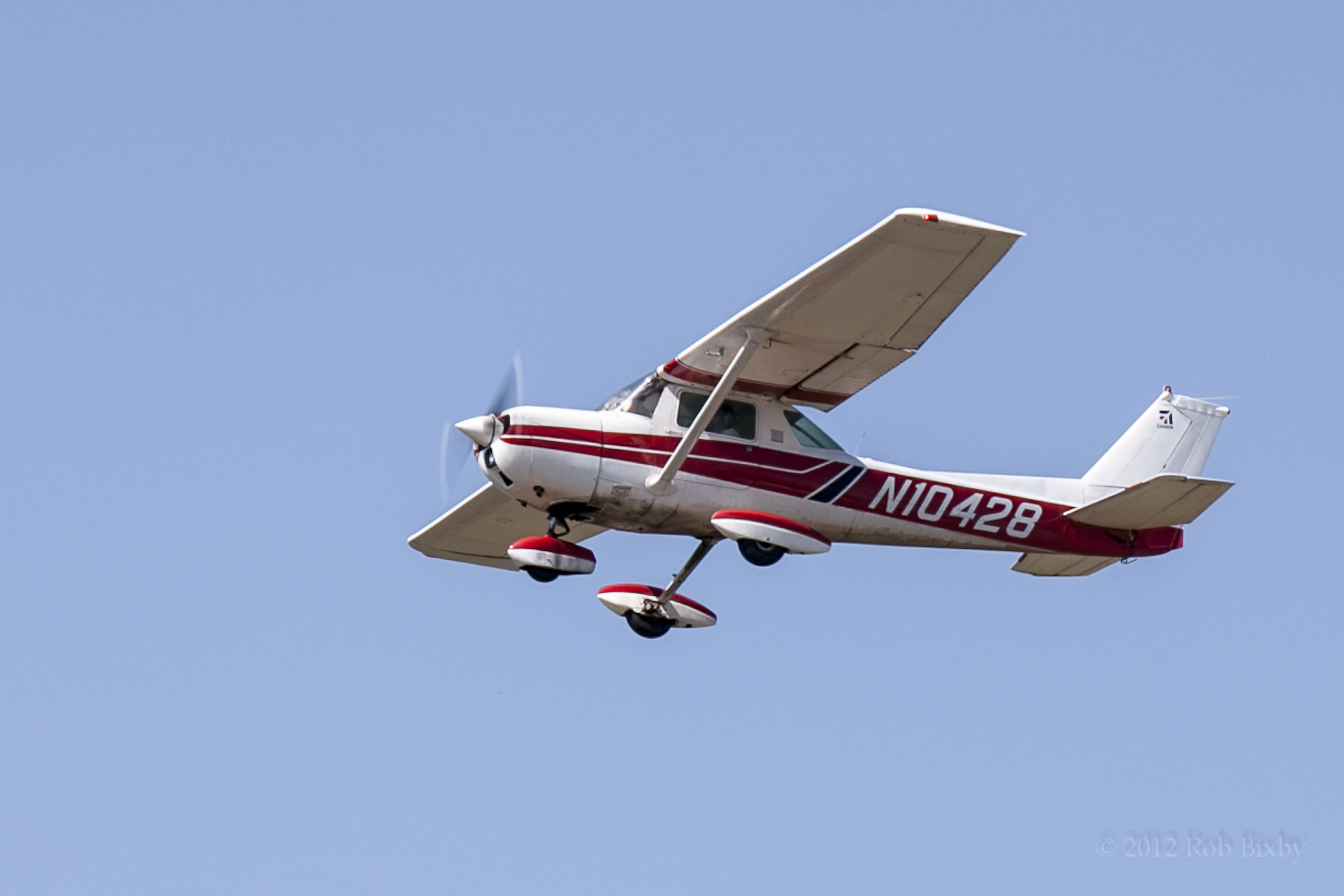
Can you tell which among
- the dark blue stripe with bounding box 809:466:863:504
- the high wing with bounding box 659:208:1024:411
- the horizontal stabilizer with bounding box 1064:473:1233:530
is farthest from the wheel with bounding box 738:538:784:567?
the horizontal stabilizer with bounding box 1064:473:1233:530

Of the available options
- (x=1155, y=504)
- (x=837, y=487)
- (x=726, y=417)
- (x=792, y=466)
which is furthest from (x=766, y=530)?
(x=1155, y=504)

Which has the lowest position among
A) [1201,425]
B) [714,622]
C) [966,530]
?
[714,622]

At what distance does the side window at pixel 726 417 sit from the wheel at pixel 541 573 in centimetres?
169

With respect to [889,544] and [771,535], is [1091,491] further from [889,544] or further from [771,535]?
[771,535]

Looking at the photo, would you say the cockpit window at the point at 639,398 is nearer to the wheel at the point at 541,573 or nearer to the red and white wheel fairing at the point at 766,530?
the red and white wheel fairing at the point at 766,530

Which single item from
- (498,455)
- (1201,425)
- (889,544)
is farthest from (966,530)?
(498,455)

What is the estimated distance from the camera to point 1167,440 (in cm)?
1905

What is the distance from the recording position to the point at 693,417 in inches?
652

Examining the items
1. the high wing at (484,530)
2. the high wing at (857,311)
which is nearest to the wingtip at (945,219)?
the high wing at (857,311)

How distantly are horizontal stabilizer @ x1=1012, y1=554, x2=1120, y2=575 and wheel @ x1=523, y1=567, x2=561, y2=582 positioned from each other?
193 inches

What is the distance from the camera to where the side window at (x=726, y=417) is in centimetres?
1650

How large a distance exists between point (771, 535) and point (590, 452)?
5.54 ft

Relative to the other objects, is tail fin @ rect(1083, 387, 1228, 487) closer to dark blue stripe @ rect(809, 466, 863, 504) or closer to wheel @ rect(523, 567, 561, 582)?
dark blue stripe @ rect(809, 466, 863, 504)

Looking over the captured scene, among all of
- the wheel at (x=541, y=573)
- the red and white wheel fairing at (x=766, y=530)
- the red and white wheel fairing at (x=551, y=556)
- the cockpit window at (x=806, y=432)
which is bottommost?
the wheel at (x=541, y=573)
